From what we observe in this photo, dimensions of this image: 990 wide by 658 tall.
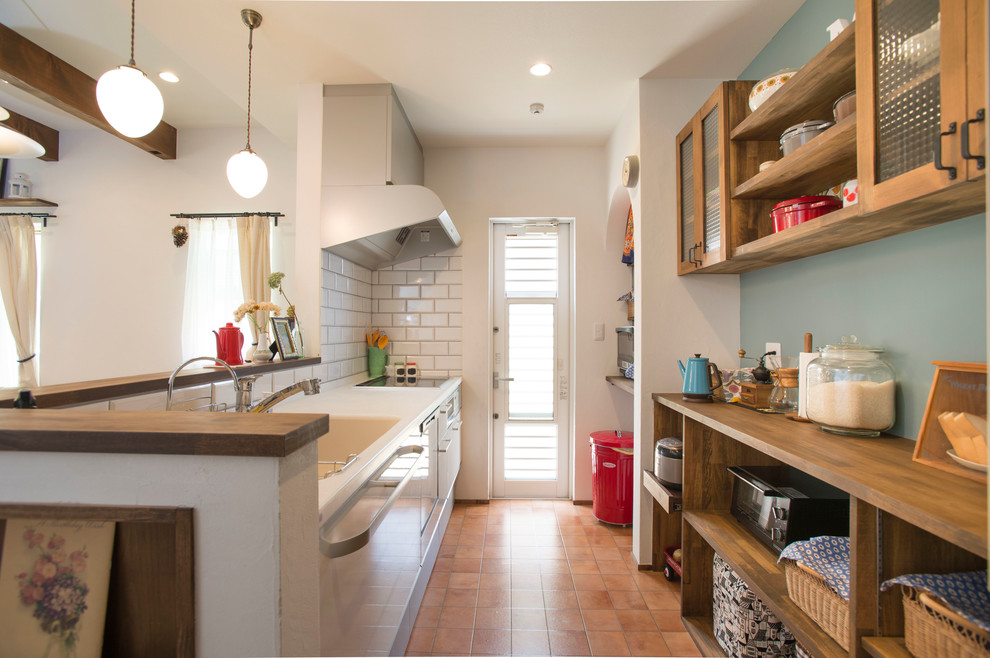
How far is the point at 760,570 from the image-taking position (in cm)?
140

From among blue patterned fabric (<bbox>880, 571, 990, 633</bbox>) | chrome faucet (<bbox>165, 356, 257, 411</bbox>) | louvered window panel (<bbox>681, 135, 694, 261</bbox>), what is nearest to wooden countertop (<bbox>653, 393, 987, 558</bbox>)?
blue patterned fabric (<bbox>880, 571, 990, 633</bbox>)

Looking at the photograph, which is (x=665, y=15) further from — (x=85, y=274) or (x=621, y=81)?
(x=85, y=274)

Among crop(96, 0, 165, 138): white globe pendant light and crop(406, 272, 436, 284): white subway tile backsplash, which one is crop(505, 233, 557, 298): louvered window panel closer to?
crop(406, 272, 436, 284): white subway tile backsplash

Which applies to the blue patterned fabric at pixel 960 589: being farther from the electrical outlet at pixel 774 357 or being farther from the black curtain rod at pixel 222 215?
the black curtain rod at pixel 222 215

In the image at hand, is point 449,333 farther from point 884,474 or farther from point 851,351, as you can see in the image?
point 884,474

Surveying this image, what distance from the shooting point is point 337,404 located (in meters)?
2.10

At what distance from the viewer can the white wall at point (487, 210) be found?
3344mm

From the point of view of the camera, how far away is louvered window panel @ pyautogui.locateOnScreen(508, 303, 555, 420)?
3506mm

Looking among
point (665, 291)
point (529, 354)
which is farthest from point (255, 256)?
point (665, 291)

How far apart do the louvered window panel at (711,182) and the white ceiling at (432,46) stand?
43 cm

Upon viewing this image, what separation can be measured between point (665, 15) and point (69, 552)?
98.4 inches

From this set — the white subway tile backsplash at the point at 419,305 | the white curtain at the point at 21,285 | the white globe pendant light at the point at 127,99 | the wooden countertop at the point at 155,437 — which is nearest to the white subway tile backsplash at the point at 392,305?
the white subway tile backsplash at the point at 419,305

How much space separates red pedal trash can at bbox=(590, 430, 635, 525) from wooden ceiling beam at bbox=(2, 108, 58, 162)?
4547 millimetres

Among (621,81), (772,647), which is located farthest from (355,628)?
(621,81)
